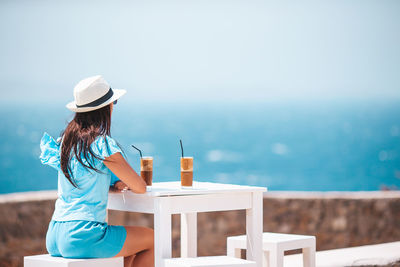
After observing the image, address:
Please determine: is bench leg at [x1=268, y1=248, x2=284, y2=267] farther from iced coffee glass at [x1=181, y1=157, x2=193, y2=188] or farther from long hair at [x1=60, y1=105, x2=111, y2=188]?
long hair at [x1=60, y1=105, x2=111, y2=188]

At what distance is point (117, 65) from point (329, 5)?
1072 cm

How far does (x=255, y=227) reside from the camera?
11.1 feet

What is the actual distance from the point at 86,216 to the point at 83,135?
339mm

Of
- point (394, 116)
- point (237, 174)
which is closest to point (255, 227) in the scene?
point (237, 174)

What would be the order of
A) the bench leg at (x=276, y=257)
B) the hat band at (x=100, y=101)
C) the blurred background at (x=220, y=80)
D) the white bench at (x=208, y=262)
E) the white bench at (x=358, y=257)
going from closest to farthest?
the white bench at (x=208, y=262) < the hat band at (x=100, y=101) < the bench leg at (x=276, y=257) < the white bench at (x=358, y=257) < the blurred background at (x=220, y=80)

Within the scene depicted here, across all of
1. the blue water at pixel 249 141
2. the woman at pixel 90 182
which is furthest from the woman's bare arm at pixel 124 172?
the blue water at pixel 249 141

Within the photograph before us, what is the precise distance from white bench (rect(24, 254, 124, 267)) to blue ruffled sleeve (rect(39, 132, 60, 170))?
0.40m

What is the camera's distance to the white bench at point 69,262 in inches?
120

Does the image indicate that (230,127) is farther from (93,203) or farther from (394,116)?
(93,203)

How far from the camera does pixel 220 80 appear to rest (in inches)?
1433

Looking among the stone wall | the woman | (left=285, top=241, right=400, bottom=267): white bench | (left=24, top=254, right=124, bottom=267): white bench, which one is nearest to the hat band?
the woman

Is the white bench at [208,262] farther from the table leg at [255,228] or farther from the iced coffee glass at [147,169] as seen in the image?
the iced coffee glass at [147,169]

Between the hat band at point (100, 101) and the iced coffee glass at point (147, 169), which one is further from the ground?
the hat band at point (100, 101)

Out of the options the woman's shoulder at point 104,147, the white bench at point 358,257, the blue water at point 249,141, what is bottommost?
the white bench at point 358,257
